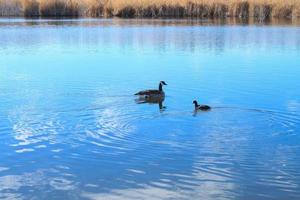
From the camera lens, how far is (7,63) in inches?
618

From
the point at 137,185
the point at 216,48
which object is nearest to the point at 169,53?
the point at 216,48

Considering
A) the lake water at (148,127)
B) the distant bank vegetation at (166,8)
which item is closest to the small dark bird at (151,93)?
the lake water at (148,127)

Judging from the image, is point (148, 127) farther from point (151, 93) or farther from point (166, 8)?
point (166, 8)

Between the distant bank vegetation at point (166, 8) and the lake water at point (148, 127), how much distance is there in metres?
21.6

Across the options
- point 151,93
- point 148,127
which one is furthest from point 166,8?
point 148,127

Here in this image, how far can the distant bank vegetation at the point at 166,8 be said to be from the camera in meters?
38.7

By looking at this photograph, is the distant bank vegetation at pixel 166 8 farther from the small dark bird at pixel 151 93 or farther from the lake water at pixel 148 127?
the small dark bird at pixel 151 93

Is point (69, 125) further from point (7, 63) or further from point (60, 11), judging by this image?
point (60, 11)

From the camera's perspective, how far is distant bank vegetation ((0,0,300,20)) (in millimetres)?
38656

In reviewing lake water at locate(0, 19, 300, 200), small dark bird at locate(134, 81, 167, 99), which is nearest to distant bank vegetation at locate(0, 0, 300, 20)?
lake water at locate(0, 19, 300, 200)

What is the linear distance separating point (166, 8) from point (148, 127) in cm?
3273

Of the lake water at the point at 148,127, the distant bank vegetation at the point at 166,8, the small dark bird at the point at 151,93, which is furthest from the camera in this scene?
the distant bank vegetation at the point at 166,8

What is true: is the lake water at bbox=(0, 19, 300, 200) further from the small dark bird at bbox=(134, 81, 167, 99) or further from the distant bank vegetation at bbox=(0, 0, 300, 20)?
the distant bank vegetation at bbox=(0, 0, 300, 20)

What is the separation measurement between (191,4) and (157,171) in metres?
35.5
